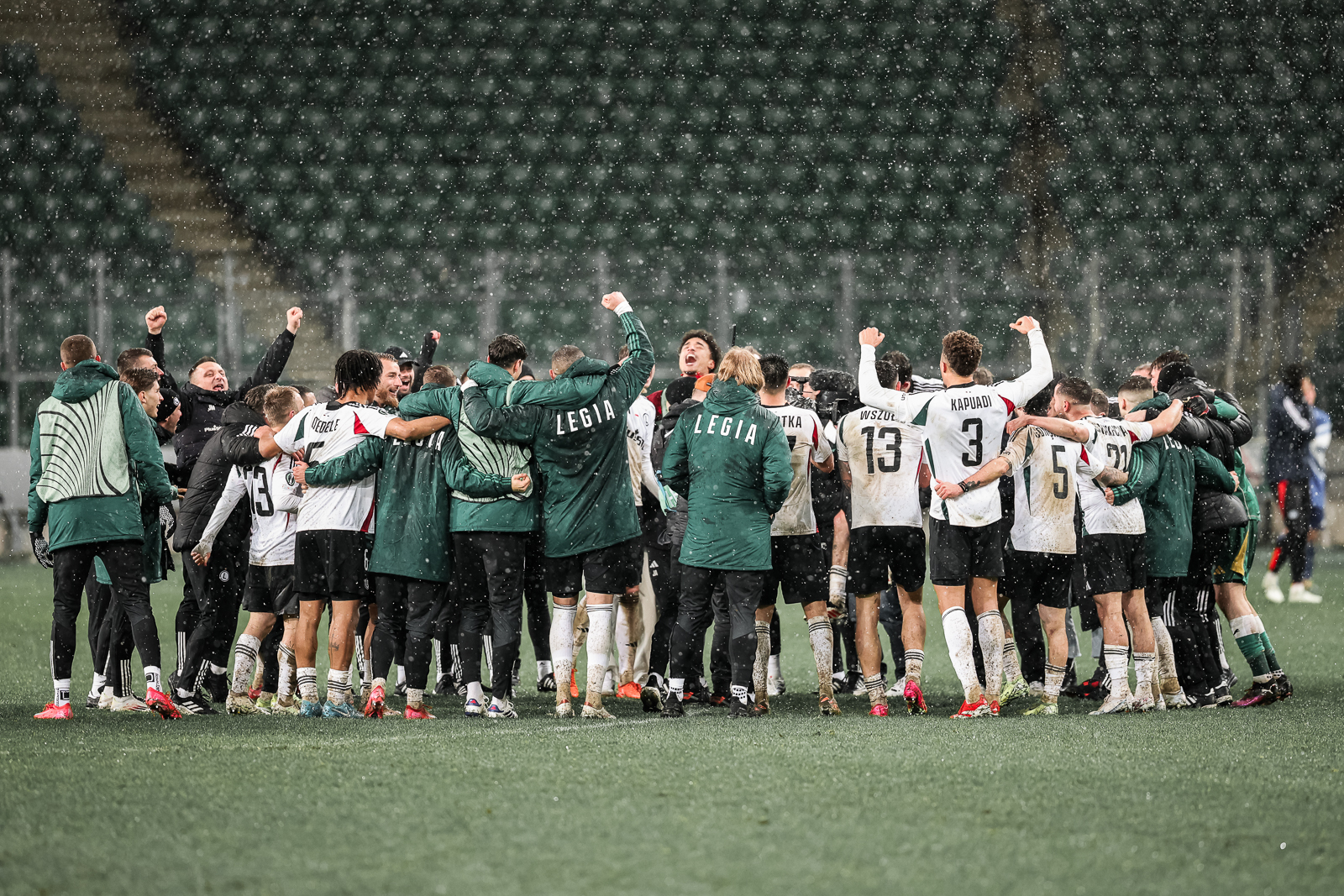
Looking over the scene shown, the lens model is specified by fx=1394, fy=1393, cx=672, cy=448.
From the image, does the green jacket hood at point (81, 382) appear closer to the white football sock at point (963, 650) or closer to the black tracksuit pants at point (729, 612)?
the black tracksuit pants at point (729, 612)

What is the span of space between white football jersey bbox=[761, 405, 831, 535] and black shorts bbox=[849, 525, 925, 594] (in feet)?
0.69

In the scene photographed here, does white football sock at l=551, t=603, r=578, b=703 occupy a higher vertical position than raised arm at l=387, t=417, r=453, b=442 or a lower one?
lower

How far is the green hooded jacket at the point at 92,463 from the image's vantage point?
4707 millimetres

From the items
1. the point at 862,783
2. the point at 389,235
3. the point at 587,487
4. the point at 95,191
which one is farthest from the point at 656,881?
the point at 95,191

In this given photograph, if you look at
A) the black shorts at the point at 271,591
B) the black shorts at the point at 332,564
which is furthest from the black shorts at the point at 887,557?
the black shorts at the point at 271,591

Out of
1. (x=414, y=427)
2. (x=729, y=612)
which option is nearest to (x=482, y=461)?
(x=414, y=427)

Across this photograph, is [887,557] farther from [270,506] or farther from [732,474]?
[270,506]

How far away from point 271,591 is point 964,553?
8.25 feet

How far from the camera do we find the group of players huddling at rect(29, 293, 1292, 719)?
4.76 meters

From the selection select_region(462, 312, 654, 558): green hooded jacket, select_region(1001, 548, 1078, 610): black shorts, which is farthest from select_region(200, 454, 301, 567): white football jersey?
select_region(1001, 548, 1078, 610): black shorts

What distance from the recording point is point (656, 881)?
2.44m

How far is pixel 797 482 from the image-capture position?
508cm

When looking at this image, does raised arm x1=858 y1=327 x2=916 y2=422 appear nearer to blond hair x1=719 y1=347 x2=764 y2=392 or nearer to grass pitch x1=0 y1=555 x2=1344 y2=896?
blond hair x1=719 y1=347 x2=764 y2=392

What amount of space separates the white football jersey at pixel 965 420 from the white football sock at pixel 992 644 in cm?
39
